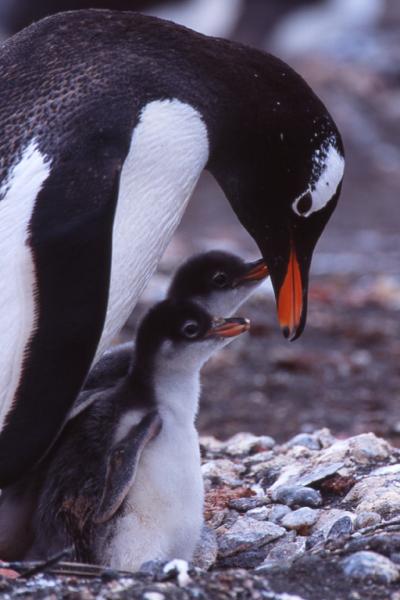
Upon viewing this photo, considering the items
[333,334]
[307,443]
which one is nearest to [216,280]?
[307,443]

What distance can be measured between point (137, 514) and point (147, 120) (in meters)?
1.10

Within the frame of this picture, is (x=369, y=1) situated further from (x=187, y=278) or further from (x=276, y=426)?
(x=187, y=278)

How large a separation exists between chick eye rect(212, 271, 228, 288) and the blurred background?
0.77 m

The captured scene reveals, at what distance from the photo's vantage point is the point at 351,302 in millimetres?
9016

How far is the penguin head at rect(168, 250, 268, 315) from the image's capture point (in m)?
4.25

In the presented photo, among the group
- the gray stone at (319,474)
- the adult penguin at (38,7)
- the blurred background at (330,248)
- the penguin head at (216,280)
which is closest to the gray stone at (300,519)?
the gray stone at (319,474)

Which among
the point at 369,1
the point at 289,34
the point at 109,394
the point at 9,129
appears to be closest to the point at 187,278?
the point at 109,394

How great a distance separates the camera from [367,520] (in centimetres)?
384

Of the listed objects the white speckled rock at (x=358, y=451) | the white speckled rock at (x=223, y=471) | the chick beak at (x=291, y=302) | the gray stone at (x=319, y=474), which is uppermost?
the chick beak at (x=291, y=302)

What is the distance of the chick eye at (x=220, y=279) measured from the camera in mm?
4250

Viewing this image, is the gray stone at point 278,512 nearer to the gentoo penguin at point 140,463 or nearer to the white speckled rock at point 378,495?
the white speckled rock at point 378,495

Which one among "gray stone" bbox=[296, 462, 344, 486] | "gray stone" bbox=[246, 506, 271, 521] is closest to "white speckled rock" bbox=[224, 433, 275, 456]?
"gray stone" bbox=[296, 462, 344, 486]

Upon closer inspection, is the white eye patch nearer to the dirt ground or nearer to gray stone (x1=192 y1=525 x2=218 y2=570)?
gray stone (x1=192 y1=525 x2=218 y2=570)

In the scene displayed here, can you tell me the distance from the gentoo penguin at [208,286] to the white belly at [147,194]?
39cm
